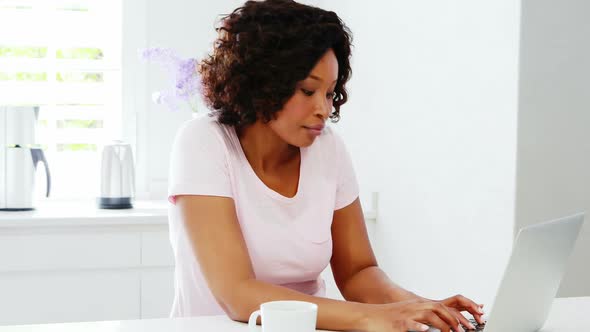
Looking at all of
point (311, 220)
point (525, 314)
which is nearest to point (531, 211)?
point (311, 220)

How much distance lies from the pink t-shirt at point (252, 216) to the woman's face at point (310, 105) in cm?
11

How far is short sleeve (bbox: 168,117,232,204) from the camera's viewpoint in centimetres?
149

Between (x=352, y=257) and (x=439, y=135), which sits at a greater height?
(x=439, y=135)

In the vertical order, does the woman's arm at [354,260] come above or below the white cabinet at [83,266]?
above

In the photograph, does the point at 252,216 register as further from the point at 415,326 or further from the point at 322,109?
the point at 415,326

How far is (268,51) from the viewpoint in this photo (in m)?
1.57

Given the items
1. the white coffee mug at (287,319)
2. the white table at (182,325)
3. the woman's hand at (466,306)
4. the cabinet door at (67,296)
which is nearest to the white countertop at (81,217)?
the cabinet door at (67,296)

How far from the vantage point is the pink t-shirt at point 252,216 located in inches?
60.7

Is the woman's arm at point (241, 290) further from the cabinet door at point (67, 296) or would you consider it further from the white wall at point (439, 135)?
the cabinet door at point (67, 296)

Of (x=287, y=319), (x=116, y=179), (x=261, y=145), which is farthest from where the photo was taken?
(x=116, y=179)

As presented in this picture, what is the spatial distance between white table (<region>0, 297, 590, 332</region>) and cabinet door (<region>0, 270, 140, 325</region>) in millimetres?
1336

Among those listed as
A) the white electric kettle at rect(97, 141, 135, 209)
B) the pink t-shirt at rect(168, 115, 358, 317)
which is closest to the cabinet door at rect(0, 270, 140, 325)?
the white electric kettle at rect(97, 141, 135, 209)

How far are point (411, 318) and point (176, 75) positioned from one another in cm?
190

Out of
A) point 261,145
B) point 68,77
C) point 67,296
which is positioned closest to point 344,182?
point 261,145
